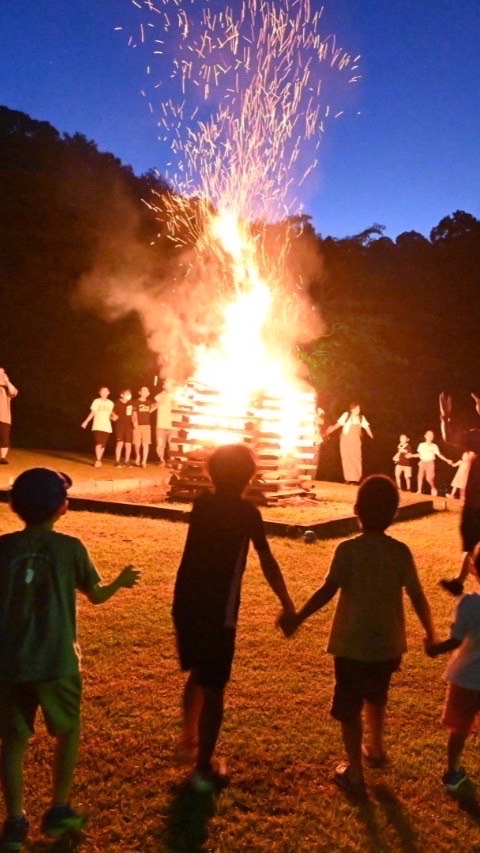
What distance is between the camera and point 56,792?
3.52m

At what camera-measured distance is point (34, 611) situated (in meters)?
3.41

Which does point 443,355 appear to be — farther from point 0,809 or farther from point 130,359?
point 0,809

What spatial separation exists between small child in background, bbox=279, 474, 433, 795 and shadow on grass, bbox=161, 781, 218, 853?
73 centimetres

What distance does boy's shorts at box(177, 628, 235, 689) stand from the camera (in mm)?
3951

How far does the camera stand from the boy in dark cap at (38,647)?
133 inches

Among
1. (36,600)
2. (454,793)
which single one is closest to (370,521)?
(454,793)

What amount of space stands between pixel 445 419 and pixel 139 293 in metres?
21.7

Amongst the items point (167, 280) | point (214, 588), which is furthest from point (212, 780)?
point (167, 280)

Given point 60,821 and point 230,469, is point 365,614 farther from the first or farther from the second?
point 60,821

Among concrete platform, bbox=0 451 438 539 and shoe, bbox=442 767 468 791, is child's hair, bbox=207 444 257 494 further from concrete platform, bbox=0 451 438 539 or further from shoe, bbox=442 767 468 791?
concrete platform, bbox=0 451 438 539

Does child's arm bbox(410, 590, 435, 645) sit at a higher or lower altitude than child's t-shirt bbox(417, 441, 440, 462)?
lower

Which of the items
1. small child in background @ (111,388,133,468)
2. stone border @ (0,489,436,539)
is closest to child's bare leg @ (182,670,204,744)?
stone border @ (0,489,436,539)

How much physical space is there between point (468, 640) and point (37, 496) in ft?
7.15

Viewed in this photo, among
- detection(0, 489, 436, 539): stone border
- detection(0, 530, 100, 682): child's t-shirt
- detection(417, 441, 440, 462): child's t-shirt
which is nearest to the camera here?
detection(0, 530, 100, 682): child's t-shirt
